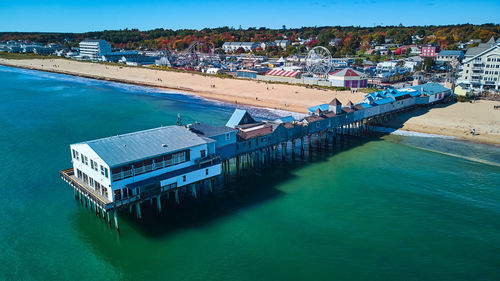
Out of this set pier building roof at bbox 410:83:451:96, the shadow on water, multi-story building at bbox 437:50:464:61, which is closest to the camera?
the shadow on water

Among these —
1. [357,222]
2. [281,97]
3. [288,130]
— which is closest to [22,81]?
[281,97]

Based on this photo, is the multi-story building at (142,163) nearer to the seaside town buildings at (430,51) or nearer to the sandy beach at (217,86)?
the sandy beach at (217,86)

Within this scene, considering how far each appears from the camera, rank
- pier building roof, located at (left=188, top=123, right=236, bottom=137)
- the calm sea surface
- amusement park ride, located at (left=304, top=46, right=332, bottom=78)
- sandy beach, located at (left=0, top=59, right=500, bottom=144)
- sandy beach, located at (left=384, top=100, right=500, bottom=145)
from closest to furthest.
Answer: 1. the calm sea surface
2. pier building roof, located at (left=188, top=123, right=236, bottom=137)
3. sandy beach, located at (left=384, top=100, right=500, bottom=145)
4. sandy beach, located at (left=0, top=59, right=500, bottom=144)
5. amusement park ride, located at (left=304, top=46, right=332, bottom=78)

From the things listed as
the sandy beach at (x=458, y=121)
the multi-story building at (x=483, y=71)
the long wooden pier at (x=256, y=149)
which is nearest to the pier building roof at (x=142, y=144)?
the long wooden pier at (x=256, y=149)

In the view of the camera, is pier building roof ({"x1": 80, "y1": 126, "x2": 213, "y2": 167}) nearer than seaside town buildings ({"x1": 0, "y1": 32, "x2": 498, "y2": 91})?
Yes

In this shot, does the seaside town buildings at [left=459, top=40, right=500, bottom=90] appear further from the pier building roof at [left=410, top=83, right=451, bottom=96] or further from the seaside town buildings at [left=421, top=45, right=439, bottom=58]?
the seaside town buildings at [left=421, top=45, right=439, bottom=58]

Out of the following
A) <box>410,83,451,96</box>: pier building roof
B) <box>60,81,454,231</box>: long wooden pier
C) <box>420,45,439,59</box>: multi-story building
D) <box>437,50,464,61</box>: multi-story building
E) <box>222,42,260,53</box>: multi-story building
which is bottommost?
<box>60,81,454,231</box>: long wooden pier

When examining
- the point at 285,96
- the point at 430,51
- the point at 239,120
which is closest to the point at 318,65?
the point at 285,96

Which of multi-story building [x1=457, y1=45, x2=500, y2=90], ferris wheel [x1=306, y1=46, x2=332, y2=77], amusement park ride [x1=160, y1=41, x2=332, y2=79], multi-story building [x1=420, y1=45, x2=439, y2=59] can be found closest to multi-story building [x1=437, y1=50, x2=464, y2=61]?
multi-story building [x1=420, y1=45, x2=439, y2=59]

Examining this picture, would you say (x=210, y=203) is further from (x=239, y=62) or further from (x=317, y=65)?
(x=239, y=62)
